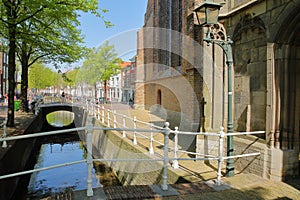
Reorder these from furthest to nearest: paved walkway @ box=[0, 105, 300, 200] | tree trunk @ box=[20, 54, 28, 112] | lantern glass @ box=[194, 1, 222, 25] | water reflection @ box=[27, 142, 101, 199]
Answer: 1. tree trunk @ box=[20, 54, 28, 112]
2. water reflection @ box=[27, 142, 101, 199]
3. lantern glass @ box=[194, 1, 222, 25]
4. paved walkway @ box=[0, 105, 300, 200]

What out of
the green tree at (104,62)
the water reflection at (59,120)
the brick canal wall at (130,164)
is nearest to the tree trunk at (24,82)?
the brick canal wall at (130,164)

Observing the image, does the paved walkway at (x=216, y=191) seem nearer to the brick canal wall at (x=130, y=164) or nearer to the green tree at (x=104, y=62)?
the brick canal wall at (x=130, y=164)

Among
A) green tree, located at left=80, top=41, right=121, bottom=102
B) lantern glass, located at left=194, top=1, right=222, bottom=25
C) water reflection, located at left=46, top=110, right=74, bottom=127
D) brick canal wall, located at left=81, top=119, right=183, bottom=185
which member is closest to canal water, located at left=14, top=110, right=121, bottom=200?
brick canal wall, located at left=81, top=119, right=183, bottom=185

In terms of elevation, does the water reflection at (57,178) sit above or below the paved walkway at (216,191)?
below

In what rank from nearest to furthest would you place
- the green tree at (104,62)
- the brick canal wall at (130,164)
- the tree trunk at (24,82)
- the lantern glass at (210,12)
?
the lantern glass at (210,12) → the brick canal wall at (130,164) → the tree trunk at (24,82) → the green tree at (104,62)

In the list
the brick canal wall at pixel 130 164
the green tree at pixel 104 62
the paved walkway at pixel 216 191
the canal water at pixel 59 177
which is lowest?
the canal water at pixel 59 177

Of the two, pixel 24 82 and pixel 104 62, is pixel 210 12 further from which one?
pixel 104 62

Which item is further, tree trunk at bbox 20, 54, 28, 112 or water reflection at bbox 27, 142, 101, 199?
tree trunk at bbox 20, 54, 28, 112

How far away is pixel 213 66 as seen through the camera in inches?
287

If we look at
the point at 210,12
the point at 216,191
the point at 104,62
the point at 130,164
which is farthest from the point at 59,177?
the point at 104,62

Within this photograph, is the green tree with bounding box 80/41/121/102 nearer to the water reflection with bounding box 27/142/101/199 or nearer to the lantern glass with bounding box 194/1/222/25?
the water reflection with bounding box 27/142/101/199

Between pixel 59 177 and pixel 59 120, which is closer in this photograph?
pixel 59 177

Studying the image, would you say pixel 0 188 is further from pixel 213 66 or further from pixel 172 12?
pixel 172 12

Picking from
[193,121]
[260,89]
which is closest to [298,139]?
[260,89]
